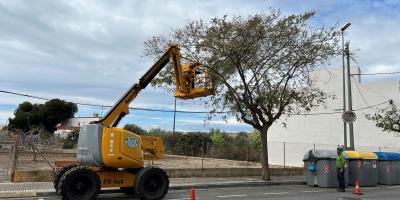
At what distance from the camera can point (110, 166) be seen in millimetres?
14719

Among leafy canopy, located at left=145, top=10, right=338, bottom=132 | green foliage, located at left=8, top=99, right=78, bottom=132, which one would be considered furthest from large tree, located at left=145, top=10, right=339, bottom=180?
green foliage, located at left=8, top=99, right=78, bottom=132

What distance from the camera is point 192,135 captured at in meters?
47.8

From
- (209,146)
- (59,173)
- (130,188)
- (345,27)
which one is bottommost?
(130,188)

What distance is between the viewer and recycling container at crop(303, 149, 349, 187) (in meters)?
21.5

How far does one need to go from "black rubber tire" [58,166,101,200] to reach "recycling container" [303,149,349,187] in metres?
11.4

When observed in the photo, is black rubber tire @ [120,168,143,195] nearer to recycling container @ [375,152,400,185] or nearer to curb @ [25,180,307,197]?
curb @ [25,180,307,197]

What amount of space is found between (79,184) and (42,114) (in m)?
59.0

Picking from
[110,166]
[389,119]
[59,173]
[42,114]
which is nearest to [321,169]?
[389,119]

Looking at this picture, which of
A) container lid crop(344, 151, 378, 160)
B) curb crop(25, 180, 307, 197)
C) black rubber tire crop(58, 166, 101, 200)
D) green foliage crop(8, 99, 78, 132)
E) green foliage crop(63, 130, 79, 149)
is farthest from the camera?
green foliage crop(8, 99, 78, 132)

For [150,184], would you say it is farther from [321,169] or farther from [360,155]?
[360,155]

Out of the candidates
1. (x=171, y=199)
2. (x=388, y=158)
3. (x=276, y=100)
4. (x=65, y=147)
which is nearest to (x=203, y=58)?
(x=276, y=100)

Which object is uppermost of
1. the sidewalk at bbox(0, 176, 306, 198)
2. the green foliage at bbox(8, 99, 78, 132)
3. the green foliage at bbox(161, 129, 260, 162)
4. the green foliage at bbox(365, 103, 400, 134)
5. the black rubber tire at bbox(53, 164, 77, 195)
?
the green foliage at bbox(8, 99, 78, 132)

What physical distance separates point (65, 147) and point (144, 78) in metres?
33.7

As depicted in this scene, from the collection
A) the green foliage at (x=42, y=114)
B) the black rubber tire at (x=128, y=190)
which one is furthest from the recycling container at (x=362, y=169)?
the green foliage at (x=42, y=114)
